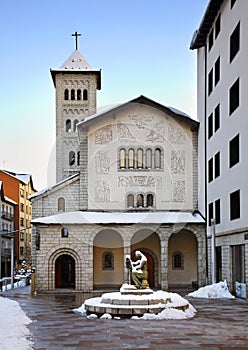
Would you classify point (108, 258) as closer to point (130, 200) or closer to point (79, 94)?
point (130, 200)

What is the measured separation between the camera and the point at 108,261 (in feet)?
119

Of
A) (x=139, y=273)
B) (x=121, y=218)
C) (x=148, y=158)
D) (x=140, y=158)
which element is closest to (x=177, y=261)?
(x=121, y=218)

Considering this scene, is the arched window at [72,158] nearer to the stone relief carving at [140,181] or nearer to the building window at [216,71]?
the stone relief carving at [140,181]

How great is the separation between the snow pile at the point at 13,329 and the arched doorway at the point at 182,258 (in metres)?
15.8

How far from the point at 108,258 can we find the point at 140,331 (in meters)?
20.5

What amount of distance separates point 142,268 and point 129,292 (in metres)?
1.28

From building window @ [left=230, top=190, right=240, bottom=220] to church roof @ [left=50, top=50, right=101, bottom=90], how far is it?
1102 inches

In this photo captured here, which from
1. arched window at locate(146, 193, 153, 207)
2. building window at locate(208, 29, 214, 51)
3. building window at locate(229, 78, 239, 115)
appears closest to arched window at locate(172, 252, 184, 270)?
arched window at locate(146, 193, 153, 207)

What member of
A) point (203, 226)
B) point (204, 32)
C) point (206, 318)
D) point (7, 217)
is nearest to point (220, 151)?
point (203, 226)

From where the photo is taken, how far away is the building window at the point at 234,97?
87.8ft

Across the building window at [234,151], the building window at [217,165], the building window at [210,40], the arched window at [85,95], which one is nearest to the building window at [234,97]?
the building window at [234,151]

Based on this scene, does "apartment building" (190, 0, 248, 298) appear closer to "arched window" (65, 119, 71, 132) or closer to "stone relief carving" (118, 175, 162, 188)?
"stone relief carving" (118, 175, 162, 188)

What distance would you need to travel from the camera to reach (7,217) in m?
60.8

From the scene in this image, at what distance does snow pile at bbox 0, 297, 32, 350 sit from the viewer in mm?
13203
